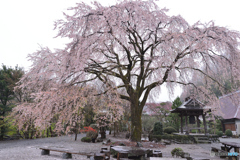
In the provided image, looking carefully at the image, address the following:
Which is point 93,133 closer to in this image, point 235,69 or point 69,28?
point 69,28

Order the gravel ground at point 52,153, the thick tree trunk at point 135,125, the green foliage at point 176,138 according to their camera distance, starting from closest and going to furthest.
→ the gravel ground at point 52,153 → the thick tree trunk at point 135,125 → the green foliage at point 176,138

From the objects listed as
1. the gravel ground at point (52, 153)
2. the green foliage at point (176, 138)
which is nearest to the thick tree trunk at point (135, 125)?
the gravel ground at point (52, 153)

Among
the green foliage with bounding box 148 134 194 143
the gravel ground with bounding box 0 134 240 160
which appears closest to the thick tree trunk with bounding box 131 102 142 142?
the gravel ground with bounding box 0 134 240 160

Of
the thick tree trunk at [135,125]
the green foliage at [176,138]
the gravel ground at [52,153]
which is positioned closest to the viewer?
the gravel ground at [52,153]

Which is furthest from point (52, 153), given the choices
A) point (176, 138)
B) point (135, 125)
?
point (176, 138)

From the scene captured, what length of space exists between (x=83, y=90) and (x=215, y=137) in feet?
38.1

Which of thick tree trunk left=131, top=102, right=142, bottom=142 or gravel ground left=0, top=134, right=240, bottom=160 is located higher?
thick tree trunk left=131, top=102, right=142, bottom=142

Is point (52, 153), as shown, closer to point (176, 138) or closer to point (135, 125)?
point (135, 125)

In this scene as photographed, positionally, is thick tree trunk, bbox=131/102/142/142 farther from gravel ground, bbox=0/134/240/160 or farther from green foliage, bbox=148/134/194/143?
green foliage, bbox=148/134/194/143

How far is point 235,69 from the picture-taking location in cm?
614

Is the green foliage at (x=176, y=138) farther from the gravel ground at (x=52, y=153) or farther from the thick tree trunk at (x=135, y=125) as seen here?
the thick tree trunk at (x=135, y=125)

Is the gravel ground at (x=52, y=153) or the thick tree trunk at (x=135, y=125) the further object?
the thick tree trunk at (x=135, y=125)

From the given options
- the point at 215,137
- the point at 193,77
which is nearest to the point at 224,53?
the point at 193,77

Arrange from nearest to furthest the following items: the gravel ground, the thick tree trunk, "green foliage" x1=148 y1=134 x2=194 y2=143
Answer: the gravel ground → the thick tree trunk → "green foliage" x1=148 y1=134 x2=194 y2=143
